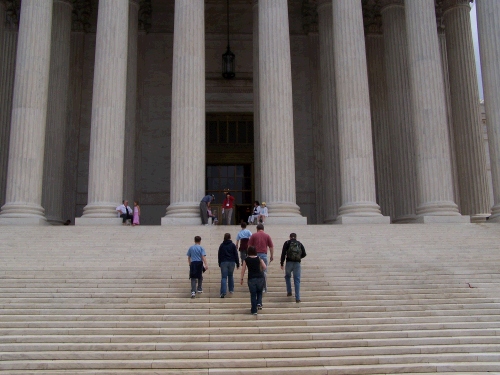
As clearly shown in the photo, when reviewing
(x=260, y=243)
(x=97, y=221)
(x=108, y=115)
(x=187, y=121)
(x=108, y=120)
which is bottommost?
(x=260, y=243)

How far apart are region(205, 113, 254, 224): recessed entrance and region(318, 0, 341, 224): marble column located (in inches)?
305

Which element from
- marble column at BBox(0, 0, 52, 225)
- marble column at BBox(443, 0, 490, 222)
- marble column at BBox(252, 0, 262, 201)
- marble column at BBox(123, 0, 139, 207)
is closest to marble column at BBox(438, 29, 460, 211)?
marble column at BBox(443, 0, 490, 222)

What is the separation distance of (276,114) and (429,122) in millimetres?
9067

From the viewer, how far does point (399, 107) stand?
40.1 m

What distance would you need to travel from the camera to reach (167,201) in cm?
4384

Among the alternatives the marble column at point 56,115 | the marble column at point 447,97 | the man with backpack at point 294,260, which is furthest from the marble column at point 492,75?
the marble column at point 56,115

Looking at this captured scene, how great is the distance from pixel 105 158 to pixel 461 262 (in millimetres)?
19394

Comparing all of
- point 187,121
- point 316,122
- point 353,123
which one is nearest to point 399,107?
point 316,122

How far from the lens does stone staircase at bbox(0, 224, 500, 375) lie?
44.2ft

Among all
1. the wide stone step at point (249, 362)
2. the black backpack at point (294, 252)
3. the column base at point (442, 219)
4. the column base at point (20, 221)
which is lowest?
the wide stone step at point (249, 362)

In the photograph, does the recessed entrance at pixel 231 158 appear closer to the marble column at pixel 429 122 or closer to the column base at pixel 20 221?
the marble column at pixel 429 122

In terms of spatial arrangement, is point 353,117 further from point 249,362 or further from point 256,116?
point 249,362

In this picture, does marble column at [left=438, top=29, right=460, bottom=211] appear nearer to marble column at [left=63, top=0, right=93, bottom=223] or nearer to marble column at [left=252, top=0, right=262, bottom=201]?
marble column at [left=252, top=0, right=262, bottom=201]

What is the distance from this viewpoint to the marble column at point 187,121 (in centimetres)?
3106
